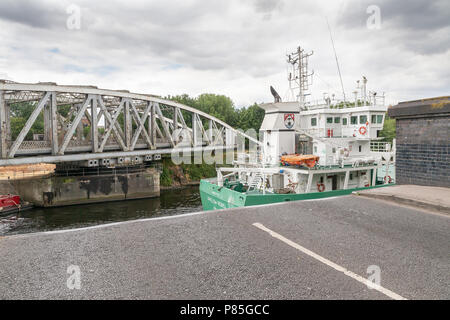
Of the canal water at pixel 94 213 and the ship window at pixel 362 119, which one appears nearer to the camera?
the ship window at pixel 362 119

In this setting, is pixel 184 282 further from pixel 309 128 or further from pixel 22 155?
pixel 22 155

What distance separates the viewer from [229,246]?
5742 millimetres

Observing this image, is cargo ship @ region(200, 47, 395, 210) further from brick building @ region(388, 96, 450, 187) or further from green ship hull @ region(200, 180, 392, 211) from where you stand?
brick building @ region(388, 96, 450, 187)

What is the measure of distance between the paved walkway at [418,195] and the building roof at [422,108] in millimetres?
2539

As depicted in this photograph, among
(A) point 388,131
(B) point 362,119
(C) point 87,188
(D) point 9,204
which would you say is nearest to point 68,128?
(C) point 87,188

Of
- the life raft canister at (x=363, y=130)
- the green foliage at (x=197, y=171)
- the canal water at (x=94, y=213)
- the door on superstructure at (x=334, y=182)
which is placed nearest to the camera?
the door on superstructure at (x=334, y=182)

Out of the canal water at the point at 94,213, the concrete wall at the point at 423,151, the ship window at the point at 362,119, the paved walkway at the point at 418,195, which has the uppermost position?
the ship window at the point at 362,119

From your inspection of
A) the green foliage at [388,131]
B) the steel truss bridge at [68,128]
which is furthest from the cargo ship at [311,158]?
the green foliage at [388,131]

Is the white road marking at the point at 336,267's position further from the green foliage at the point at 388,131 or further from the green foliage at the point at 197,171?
the green foliage at the point at 388,131

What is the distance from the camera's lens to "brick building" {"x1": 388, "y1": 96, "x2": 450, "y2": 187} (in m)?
9.51

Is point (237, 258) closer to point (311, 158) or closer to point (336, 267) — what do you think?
point (336, 267)

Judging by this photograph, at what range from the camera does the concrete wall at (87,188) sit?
31.2m
